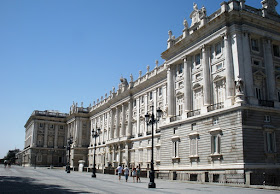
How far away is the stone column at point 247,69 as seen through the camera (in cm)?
2784

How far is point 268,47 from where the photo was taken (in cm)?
3058

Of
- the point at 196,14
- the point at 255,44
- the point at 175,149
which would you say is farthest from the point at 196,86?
the point at 196,14

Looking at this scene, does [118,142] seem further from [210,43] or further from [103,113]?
[210,43]

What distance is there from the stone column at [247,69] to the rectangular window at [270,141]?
373cm

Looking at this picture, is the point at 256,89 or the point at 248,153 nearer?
the point at 248,153

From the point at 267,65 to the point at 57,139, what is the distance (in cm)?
8053

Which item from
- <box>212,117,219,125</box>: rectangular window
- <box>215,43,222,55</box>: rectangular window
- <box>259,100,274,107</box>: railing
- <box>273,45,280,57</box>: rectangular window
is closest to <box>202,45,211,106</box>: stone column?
<box>215,43,222,55</box>: rectangular window

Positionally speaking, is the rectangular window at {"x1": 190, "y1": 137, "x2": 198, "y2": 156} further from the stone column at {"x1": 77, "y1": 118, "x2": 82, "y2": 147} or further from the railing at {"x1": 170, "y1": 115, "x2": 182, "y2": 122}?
the stone column at {"x1": 77, "y1": 118, "x2": 82, "y2": 147}

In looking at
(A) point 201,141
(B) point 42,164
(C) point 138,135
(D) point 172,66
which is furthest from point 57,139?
(A) point 201,141

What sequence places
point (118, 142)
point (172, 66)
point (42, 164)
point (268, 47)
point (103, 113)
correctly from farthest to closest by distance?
point (42, 164) < point (103, 113) < point (118, 142) < point (172, 66) < point (268, 47)

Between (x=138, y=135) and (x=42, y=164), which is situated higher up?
(x=138, y=135)

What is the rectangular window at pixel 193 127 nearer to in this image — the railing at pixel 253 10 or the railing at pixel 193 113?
the railing at pixel 193 113

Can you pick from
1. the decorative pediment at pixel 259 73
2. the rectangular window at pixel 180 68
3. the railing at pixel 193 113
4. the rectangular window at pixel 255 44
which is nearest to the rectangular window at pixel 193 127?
the railing at pixel 193 113

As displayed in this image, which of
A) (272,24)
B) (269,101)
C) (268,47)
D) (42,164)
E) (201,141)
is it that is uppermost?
(272,24)
